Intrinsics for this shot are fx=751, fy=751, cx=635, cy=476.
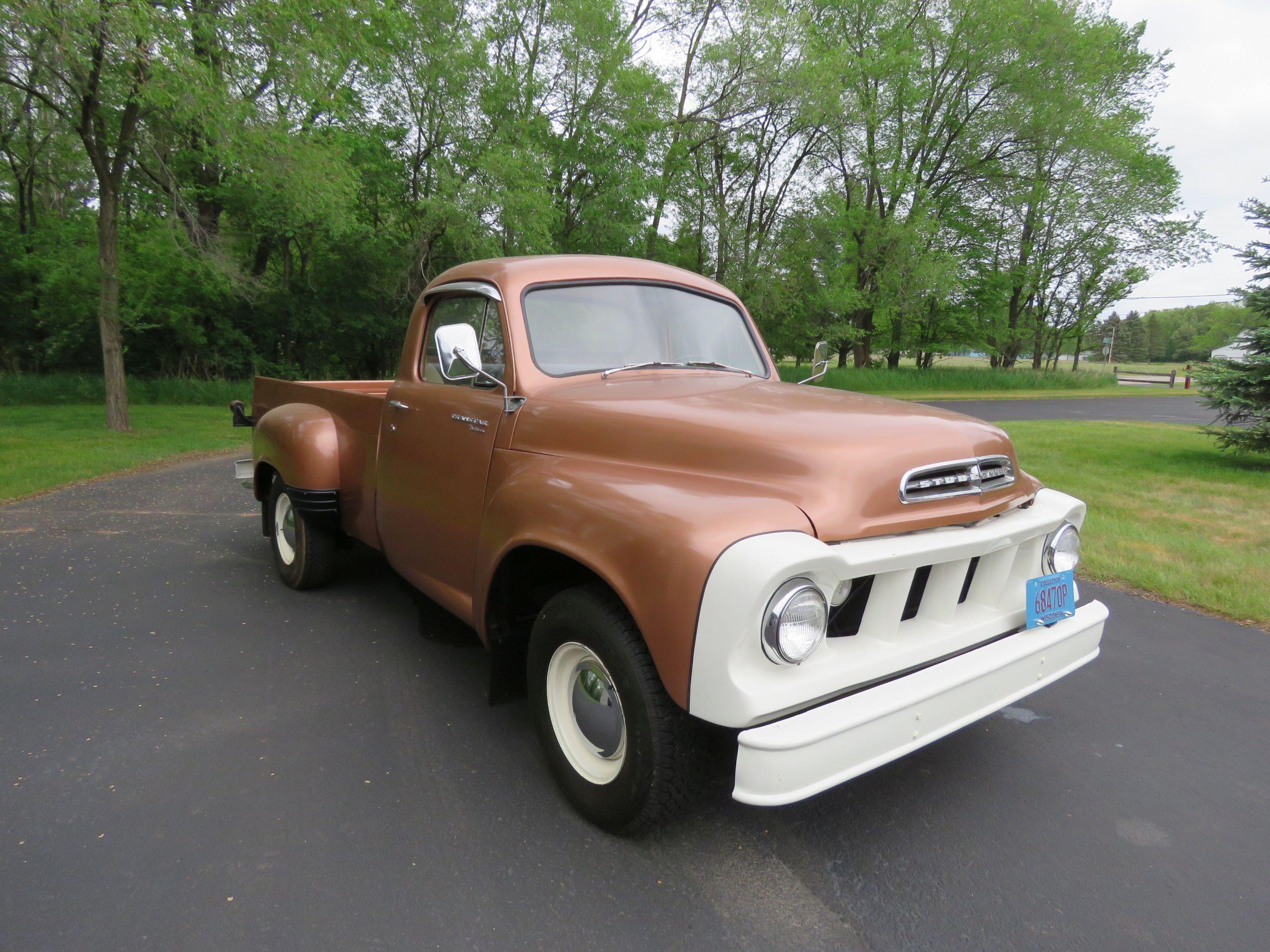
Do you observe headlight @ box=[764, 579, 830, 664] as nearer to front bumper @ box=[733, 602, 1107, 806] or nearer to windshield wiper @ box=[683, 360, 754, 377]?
front bumper @ box=[733, 602, 1107, 806]

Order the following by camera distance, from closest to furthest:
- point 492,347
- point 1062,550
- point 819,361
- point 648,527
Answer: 1. point 648,527
2. point 1062,550
3. point 492,347
4. point 819,361

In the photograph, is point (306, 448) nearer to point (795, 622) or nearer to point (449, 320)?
point (449, 320)

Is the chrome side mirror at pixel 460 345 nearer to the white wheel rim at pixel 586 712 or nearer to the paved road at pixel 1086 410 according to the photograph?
the white wheel rim at pixel 586 712

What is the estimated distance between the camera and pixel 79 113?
11945mm

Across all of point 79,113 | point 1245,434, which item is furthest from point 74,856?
point 79,113

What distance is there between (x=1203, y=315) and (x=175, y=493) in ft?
386

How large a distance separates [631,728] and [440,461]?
5.19 feet

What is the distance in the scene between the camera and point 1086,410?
2075 centimetres

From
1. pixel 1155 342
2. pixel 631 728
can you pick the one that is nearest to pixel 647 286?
pixel 631 728

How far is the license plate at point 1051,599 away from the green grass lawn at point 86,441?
913 centimetres

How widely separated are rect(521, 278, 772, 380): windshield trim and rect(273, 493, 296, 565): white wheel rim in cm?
245

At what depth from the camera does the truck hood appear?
2115 millimetres

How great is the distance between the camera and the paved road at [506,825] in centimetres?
198

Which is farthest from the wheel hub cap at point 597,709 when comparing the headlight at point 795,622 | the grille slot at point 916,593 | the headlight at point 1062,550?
the headlight at point 1062,550
